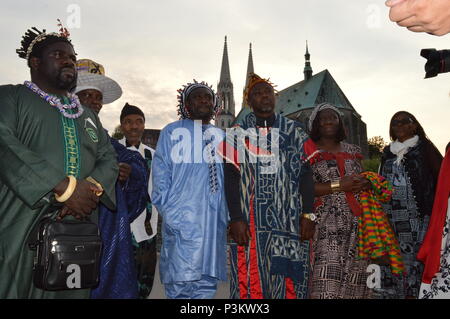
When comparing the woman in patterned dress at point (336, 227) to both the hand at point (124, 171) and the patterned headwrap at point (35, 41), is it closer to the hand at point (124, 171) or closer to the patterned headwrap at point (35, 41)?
the hand at point (124, 171)

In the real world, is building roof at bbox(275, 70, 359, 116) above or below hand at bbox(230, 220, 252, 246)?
above

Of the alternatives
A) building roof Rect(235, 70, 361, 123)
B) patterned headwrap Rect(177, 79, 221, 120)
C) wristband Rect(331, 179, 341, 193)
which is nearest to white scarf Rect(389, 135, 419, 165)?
wristband Rect(331, 179, 341, 193)

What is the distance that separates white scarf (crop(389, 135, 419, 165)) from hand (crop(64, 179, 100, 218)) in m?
4.11

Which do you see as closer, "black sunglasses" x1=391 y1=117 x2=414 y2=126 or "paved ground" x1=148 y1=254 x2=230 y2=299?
"paved ground" x1=148 y1=254 x2=230 y2=299

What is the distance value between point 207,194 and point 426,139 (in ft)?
10.3

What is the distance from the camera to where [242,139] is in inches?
162

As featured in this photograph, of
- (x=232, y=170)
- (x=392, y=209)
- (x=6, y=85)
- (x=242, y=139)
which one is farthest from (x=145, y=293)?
(x=392, y=209)

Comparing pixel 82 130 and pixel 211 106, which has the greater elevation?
pixel 211 106

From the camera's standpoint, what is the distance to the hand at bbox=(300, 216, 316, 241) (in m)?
3.97

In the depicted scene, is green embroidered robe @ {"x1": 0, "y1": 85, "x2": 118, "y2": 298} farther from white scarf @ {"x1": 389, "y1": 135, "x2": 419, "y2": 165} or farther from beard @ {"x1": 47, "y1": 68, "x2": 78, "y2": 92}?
white scarf @ {"x1": 389, "y1": 135, "x2": 419, "y2": 165}

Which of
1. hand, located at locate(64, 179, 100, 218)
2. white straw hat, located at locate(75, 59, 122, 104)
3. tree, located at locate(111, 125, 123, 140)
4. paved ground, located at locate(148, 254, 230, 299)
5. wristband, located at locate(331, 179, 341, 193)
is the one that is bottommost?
paved ground, located at locate(148, 254, 230, 299)

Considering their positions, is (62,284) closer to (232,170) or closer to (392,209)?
(232,170)

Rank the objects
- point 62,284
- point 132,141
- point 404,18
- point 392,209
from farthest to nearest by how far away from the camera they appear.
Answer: point 392,209 → point 132,141 → point 62,284 → point 404,18

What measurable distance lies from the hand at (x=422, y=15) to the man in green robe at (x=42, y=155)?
2200 millimetres
